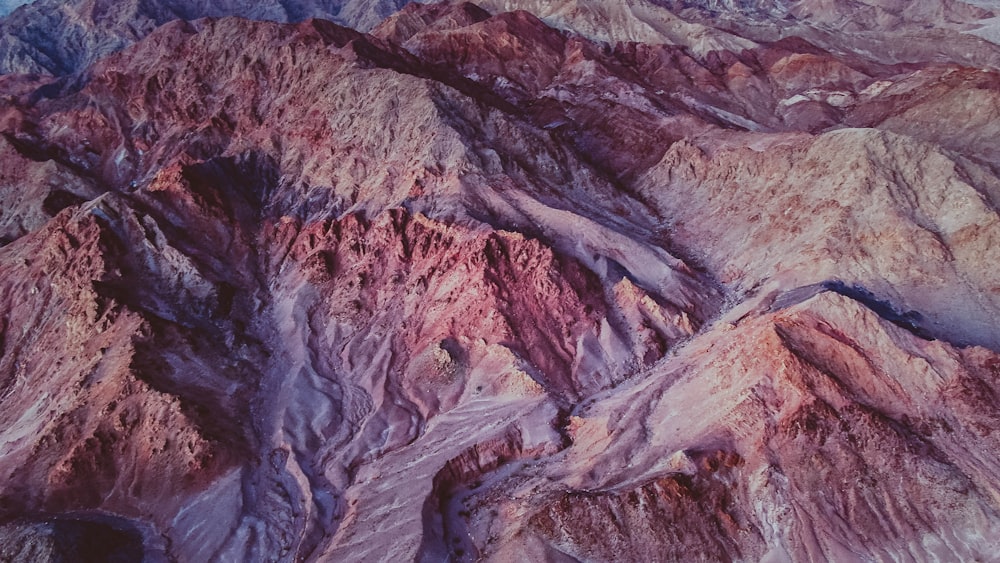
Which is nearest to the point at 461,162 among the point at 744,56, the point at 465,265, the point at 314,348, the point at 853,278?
the point at 465,265

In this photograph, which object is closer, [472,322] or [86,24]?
[472,322]

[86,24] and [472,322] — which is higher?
[86,24]

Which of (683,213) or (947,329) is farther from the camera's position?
(683,213)

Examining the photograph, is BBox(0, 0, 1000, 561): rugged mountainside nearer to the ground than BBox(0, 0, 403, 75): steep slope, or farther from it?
nearer to the ground

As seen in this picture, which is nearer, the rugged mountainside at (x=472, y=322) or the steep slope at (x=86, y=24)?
the rugged mountainside at (x=472, y=322)

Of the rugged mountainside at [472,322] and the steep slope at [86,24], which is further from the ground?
the steep slope at [86,24]

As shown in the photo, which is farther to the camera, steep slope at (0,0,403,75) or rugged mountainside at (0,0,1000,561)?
steep slope at (0,0,403,75)

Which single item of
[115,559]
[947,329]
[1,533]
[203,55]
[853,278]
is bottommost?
[947,329]

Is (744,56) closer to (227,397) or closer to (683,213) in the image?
(683,213)
